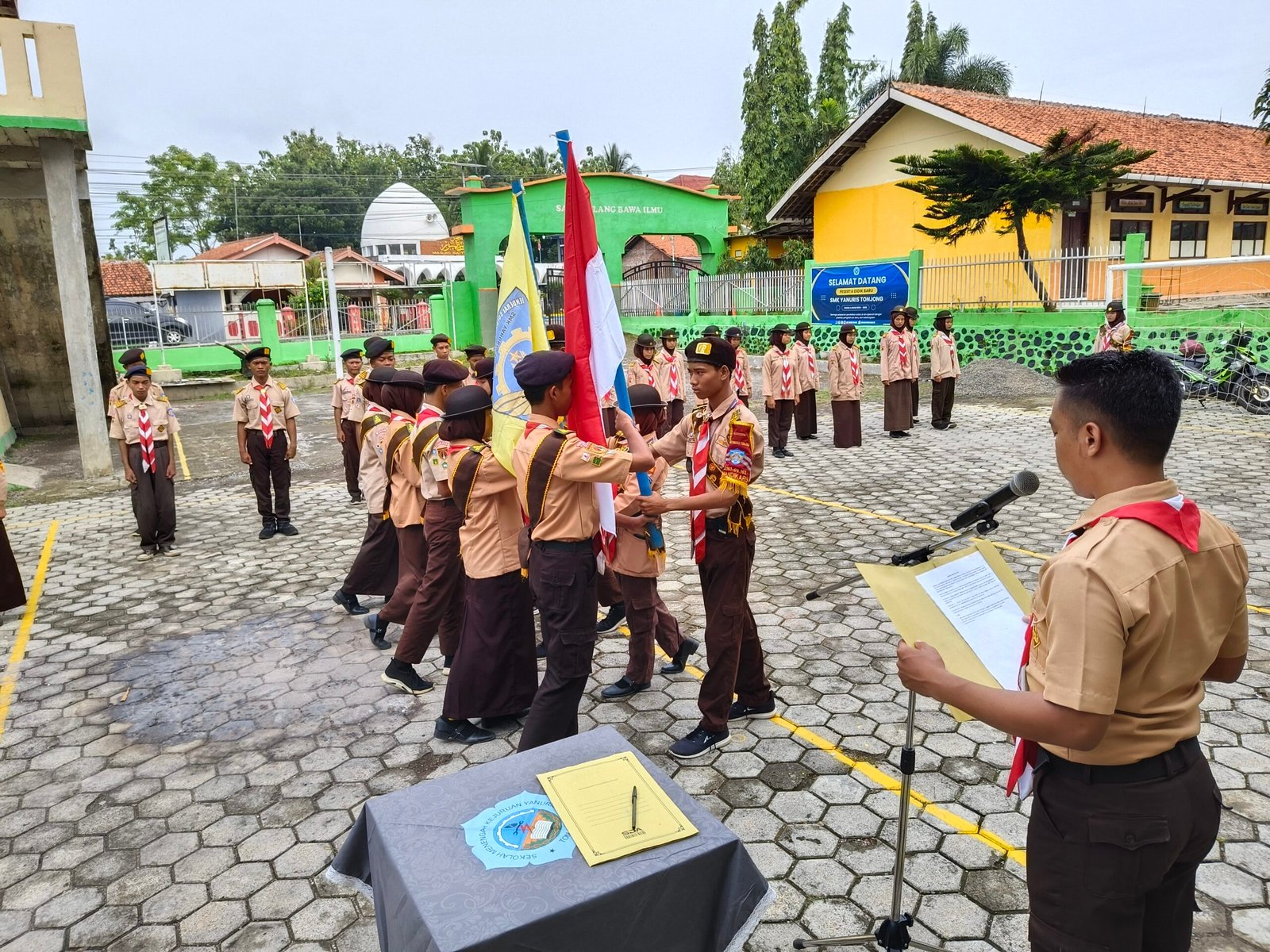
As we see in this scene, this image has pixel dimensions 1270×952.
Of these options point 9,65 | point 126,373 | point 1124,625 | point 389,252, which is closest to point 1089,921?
point 1124,625

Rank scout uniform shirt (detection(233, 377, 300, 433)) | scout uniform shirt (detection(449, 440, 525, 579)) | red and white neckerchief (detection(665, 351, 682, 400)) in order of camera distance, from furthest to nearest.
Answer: red and white neckerchief (detection(665, 351, 682, 400)) → scout uniform shirt (detection(233, 377, 300, 433)) → scout uniform shirt (detection(449, 440, 525, 579))

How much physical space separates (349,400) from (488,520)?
5993 mm

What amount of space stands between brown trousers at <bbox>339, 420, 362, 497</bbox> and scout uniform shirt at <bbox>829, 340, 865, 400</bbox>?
6.27 m

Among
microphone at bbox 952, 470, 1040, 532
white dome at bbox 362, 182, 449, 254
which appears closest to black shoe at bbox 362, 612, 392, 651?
microphone at bbox 952, 470, 1040, 532

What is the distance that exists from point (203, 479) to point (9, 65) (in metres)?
5.48

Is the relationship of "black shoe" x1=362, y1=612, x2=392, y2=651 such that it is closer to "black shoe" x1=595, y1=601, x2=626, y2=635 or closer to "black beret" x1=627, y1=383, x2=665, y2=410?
"black shoe" x1=595, y1=601, x2=626, y2=635

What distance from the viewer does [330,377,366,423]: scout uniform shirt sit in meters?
9.48

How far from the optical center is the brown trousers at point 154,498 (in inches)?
311

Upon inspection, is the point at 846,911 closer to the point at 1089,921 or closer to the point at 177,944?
the point at 1089,921

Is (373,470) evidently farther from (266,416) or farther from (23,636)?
(266,416)

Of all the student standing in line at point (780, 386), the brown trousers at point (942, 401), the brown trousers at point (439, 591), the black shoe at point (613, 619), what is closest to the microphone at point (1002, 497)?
the brown trousers at point (439, 591)

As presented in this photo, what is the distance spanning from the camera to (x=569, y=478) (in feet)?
11.4

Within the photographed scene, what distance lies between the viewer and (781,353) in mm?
11828

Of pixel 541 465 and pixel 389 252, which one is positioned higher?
pixel 389 252
